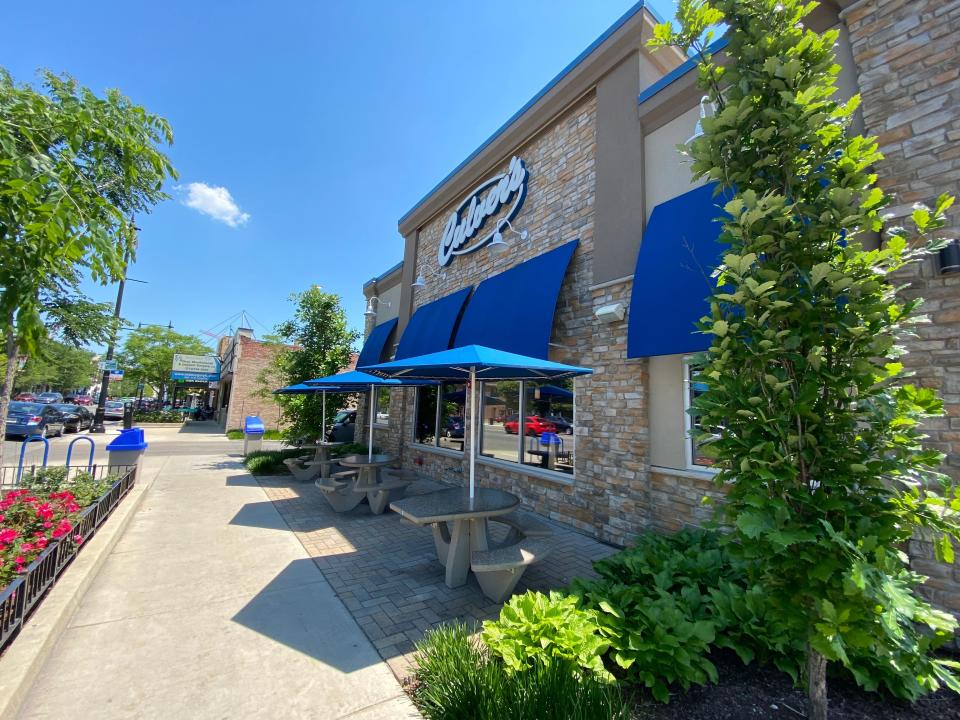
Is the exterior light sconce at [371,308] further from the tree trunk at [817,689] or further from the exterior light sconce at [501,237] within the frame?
the tree trunk at [817,689]

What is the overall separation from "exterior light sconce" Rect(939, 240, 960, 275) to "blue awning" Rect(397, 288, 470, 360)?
25.5 ft

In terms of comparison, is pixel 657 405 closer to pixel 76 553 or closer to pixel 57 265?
pixel 57 265

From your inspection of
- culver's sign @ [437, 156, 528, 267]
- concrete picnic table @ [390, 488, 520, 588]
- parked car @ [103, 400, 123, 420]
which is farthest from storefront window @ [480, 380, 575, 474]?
parked car @ [103, 400, 123, 420]

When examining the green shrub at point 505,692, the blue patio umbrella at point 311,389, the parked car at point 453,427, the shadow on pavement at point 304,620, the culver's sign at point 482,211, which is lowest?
the shadow on pavement at point 304,620

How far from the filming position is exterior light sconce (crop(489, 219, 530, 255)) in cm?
843

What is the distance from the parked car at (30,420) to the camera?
16219mm

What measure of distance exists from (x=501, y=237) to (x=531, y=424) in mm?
4075

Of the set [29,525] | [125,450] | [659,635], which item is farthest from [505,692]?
[125,450]

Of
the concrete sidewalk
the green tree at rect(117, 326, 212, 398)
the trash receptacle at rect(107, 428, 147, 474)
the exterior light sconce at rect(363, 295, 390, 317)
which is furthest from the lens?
the green tree at rect(117, 326, 212, 398)

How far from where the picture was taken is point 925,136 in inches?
157

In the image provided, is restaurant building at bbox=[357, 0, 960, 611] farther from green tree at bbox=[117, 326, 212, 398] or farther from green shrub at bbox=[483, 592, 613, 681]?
green tree at bbox=[117, 326, 212, 398]

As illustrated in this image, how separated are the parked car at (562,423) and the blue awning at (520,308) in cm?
137

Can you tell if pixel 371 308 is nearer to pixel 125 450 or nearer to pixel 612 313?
pixel 125 450

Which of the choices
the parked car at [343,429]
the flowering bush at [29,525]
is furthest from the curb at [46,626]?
the parked car at [343,429]
